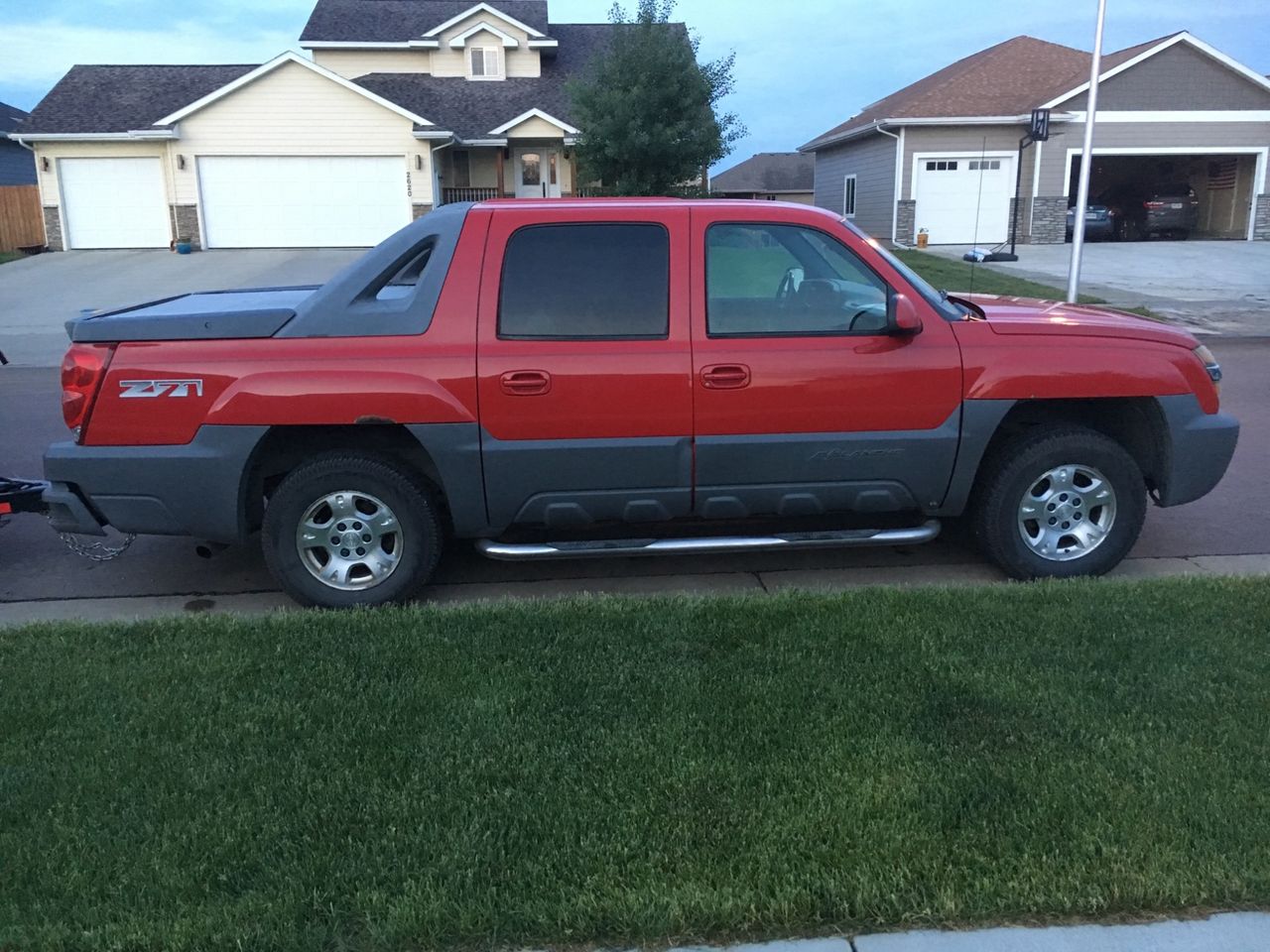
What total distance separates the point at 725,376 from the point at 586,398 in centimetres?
65

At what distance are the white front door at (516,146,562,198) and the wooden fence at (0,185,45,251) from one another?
42.1 feet

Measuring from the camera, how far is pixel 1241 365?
40.7 ft

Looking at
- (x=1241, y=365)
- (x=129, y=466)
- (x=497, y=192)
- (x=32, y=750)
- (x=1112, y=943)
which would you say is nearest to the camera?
(x=1112, y=943)

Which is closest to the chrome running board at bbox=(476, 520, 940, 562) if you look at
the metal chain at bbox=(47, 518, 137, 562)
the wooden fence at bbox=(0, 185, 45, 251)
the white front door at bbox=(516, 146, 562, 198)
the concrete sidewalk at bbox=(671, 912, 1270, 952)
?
the metal chain at bbox=(47, 518, 137, 562)

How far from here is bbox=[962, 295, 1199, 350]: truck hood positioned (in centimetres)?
523

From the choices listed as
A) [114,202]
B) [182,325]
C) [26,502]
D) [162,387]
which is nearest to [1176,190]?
[114,202]

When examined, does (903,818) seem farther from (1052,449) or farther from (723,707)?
(1052,449)

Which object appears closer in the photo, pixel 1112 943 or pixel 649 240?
pixel 1112 943

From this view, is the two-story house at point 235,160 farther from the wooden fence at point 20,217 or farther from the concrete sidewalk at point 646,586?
the concrete sidewalk at point 646,586

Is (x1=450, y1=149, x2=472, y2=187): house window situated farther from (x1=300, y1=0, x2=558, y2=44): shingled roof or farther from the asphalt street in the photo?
the asphalt street

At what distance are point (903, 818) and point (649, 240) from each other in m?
2.93

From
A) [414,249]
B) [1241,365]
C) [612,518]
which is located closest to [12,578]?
[414,249]

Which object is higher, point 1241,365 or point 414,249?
point 414,249

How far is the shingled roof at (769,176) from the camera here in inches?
2837
